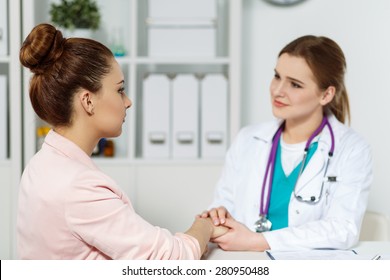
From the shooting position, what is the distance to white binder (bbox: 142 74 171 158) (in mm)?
1996

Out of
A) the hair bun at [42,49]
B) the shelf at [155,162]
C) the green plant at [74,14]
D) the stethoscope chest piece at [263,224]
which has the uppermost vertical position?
the green plant at [74,14]

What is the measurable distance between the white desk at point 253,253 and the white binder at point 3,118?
1.12m

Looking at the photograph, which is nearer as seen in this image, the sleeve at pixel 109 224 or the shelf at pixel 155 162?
the sleeve at pixel 109 224

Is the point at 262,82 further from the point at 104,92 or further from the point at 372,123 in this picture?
the point at 104,92

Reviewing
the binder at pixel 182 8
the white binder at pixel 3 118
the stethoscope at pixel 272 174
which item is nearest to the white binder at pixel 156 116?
the binder at pixel 182 8

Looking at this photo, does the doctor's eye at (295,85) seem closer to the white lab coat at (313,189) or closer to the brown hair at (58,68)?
the white lab coat at (313,189)

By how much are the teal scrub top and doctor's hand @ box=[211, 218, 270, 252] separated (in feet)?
0.93

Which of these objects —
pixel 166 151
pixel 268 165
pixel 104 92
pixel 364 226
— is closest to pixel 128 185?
pixel 166 151

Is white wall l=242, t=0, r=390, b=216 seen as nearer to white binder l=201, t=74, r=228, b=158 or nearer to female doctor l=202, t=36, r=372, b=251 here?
white binder l=201, t=74, r=228, b=158

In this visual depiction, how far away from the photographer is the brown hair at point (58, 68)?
0.91 meters

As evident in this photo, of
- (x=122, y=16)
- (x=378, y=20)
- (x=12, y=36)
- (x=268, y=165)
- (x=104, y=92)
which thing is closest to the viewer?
(x=104, y=92)

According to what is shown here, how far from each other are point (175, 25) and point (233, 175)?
0.70 m

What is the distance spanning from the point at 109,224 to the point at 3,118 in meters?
1.26

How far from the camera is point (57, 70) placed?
911 mm
